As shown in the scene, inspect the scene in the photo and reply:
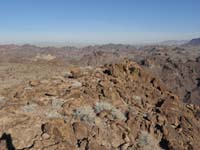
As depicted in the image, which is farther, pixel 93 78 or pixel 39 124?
pixel 93 78

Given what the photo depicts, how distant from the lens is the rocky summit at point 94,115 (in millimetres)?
13883

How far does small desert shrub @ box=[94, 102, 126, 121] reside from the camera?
17000 millimetres

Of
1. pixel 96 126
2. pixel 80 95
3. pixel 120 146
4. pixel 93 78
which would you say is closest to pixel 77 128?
pixel 96 126

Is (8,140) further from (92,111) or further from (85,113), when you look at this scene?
(92,111)

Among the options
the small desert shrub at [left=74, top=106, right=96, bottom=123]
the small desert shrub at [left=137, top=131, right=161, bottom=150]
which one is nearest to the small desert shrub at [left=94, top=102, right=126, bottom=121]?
the small desert shrub at [left=74, top=106, right=96, bottom=123]

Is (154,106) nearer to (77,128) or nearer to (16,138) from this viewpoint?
(77,128)

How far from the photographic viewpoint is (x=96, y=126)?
15.4 m

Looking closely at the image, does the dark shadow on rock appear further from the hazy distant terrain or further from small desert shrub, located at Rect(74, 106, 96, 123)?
small desert shrub, located at Rect(74, 106, 96, 123)

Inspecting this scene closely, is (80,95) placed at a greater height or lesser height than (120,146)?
greater

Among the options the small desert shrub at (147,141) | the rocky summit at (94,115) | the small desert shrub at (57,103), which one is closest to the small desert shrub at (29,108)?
the rocky summit at (94,115)

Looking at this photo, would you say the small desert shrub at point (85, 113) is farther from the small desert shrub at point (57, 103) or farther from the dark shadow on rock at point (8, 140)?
the dark shadow on rock at point (8, 140)

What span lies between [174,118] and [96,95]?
4583 mm

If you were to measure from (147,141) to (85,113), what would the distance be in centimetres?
322

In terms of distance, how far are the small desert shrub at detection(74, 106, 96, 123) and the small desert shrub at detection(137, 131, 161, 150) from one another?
2452 mm
